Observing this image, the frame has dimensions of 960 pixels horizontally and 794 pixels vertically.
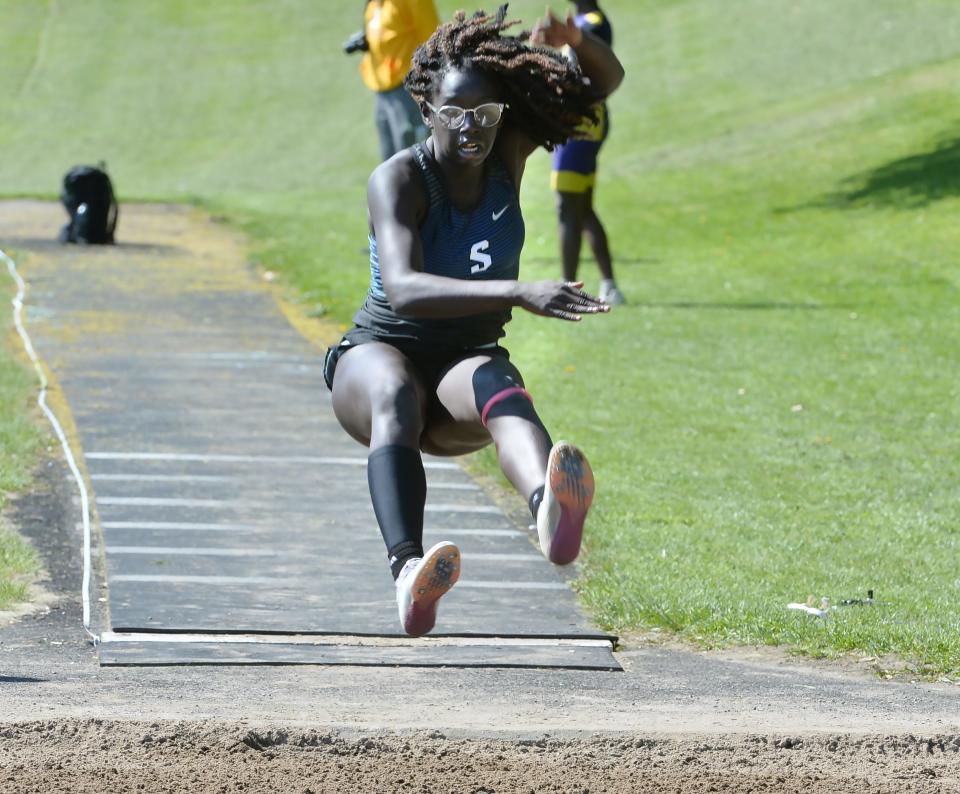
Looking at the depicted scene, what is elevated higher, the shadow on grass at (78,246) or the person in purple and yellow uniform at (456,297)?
the person in purple and yellow uniform at (456,297)

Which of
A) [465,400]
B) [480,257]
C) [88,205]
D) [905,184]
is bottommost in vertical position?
[905,184]

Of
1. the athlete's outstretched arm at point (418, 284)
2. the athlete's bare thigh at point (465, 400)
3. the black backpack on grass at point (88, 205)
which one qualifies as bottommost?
the black backpack on grass at point (88, 205)

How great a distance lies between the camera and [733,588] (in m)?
7.82

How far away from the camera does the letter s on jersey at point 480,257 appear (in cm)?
549

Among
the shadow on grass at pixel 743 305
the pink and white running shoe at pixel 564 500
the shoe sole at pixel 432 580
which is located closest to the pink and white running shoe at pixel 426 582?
the shoe sole at pixel 432 580

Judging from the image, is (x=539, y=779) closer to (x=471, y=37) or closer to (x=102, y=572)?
(x=471, y=37)

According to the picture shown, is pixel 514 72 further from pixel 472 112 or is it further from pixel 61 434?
pixel 61 434

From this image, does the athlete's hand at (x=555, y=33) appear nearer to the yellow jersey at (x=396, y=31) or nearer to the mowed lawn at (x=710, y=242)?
the mowed lawn at (x=710, y=242)

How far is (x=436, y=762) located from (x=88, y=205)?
12105 mm

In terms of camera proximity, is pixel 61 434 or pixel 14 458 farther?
pixel 61 434

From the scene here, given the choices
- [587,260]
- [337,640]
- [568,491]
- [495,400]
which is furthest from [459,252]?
[587,260]

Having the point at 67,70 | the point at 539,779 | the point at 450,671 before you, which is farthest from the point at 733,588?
the point at 67,70

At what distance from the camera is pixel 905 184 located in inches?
759

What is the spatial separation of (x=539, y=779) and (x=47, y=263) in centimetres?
1150
